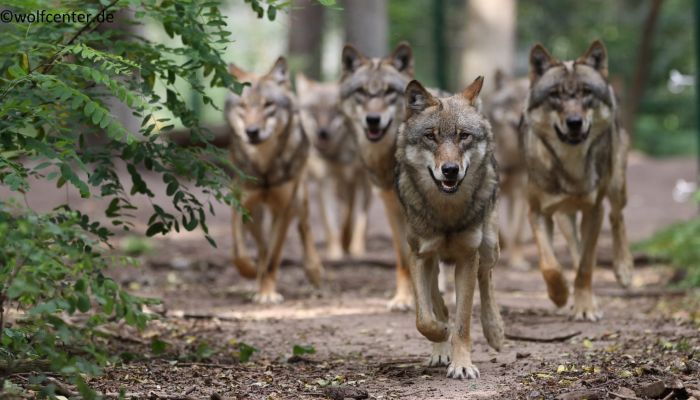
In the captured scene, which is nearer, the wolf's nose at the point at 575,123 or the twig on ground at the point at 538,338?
the twig on ground at the point at 538,338

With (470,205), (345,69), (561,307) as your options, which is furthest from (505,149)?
(470,205)

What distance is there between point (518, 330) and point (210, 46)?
3.01m

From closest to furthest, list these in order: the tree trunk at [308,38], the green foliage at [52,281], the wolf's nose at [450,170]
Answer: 1. the green foliage at [52,281]
2. the wolf's nose at [450,170]
3. the tree trunk at [308,38]

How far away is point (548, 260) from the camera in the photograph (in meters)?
7.77

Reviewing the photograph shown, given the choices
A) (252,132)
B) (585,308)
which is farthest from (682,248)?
(252,132)

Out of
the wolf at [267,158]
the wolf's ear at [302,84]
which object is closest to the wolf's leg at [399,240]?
the wolf at [267,158]

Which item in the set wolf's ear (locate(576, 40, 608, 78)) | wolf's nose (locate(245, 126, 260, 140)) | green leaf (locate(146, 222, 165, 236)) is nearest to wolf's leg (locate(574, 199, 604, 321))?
wolf's ear (locate(576, 40, 608, 78))

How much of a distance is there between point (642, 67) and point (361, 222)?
39.8 feet

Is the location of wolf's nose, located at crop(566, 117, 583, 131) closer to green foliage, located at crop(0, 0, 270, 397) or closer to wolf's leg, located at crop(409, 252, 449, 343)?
wolf's leg, located at crop(409, 252, 449, 343)

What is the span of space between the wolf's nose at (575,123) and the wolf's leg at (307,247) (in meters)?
3.06

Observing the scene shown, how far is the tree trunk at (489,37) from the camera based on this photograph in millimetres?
16172

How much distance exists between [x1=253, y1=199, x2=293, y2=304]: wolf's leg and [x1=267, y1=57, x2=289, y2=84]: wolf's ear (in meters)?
1.24

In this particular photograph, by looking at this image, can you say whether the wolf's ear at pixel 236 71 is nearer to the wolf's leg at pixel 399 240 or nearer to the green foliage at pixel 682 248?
the wolf's leg at pixel 399 240

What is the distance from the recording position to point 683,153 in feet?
88.1
